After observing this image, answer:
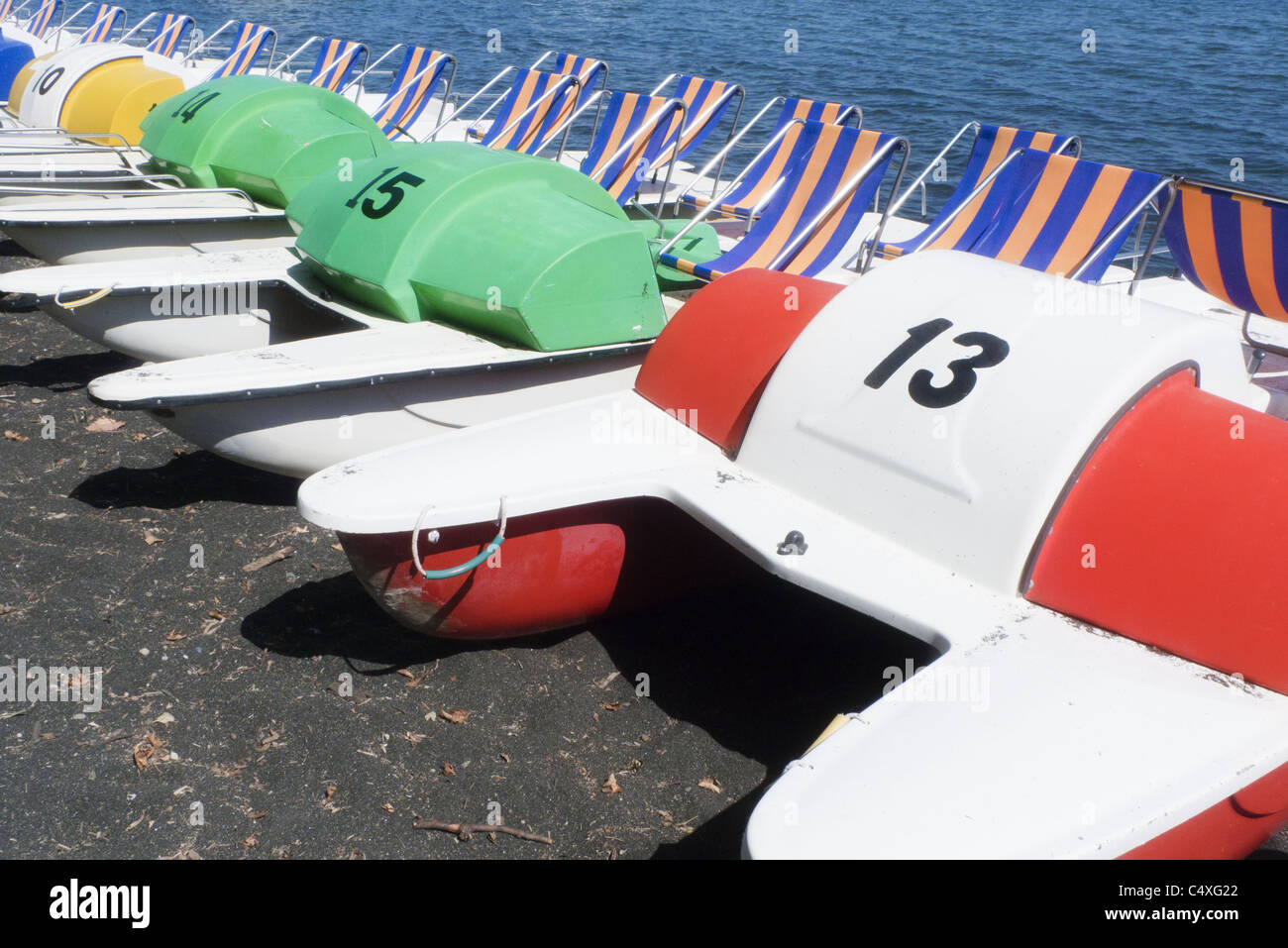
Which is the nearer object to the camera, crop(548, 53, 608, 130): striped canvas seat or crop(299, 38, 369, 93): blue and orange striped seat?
crop(548, 53, 608, 130): striped canvas seat

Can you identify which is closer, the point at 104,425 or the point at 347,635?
the point at 347,635

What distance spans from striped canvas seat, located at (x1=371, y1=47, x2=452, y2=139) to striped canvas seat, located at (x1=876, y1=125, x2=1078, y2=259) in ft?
14.0

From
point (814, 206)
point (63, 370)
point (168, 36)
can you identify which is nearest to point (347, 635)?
Result: point (63, 370)

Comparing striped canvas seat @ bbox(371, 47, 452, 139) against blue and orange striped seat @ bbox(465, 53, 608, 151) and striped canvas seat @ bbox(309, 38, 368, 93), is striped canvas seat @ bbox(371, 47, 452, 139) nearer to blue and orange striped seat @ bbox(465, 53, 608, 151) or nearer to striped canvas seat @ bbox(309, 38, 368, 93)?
striped canvas seat @ bbox(309, 38, 368, 93)

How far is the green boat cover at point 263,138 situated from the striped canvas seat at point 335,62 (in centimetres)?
388

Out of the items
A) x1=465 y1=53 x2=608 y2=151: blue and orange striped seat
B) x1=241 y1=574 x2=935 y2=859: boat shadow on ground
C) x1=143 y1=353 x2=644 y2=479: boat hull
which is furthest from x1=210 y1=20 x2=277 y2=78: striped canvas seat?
x1=241 y1=574 x2=935 y2=859: boat shadow on ground

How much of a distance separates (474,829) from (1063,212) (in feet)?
13.8

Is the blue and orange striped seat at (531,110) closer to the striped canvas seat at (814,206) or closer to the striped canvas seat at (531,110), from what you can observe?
the striped canvas seat at (531,110)

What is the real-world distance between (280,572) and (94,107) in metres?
4.94

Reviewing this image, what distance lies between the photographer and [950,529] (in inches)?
101

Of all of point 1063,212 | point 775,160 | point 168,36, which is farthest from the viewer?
point 168,36

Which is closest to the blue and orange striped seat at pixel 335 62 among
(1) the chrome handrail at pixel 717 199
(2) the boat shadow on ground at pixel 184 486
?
(1) the chrome handrail at pixel 717 199

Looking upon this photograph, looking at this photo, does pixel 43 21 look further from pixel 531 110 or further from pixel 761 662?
pixel 761 662

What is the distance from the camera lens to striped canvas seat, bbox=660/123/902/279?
17.7 feet
